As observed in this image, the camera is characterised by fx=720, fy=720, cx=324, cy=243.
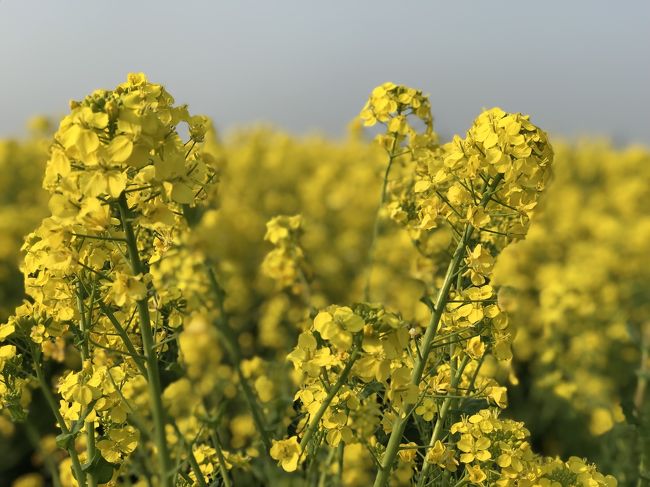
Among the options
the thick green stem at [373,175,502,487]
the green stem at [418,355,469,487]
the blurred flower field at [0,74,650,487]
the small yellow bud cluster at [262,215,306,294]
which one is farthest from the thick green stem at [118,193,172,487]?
the small yellow bud cluster at [262,215,306,294]

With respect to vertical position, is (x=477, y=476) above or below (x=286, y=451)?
below

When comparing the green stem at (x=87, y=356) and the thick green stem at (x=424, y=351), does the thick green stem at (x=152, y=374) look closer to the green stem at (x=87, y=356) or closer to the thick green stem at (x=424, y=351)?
the green stem at (x=87, y=356)

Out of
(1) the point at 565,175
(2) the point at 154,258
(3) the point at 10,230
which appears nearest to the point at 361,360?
(2) the point at 154,258

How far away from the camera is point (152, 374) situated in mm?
1796

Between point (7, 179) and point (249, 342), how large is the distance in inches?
243

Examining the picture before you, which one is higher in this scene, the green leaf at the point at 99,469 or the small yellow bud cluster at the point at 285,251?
the small yellow bud cluster at the point at 285,251

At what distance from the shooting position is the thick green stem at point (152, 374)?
→ 5.68 feet

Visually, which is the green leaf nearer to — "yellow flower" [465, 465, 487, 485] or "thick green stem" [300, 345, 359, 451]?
"thick green stem" [300, 345, 359, 451]

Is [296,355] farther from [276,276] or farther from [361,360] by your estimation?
[276,276]

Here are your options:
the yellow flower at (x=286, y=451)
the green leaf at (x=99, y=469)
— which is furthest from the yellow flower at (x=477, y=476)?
the green leaf at (x=99, y=469)

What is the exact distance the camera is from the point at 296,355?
1.97 meters

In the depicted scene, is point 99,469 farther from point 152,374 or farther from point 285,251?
point 285,251

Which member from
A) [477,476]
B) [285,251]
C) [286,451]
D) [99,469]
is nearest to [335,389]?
[286,451]

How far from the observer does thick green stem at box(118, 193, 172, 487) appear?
173 centimetres
